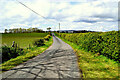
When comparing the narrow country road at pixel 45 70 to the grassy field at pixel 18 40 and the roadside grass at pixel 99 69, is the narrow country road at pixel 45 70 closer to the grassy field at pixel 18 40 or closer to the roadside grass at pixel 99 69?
the roadside grass at pixel 99 69

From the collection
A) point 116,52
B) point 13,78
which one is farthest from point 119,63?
point 13,78

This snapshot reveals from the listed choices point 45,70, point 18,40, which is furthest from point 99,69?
point 18,40

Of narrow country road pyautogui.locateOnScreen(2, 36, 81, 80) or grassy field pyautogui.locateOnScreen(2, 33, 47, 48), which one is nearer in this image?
narrow country road pyautogui.locateOnScreen(2, 36, 81, 80)

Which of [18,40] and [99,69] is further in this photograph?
[18,40]

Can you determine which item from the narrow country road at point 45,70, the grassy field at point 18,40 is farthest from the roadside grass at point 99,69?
the grassy field at point 18,40

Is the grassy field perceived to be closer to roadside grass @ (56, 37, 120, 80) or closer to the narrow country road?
the narrow country road

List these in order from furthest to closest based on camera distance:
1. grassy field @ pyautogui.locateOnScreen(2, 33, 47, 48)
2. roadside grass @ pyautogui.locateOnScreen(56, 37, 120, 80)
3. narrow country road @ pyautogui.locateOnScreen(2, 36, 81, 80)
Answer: grassy field @ pyautogui.locateOnScreen(2, 33, 47, 48)
roadside grass @ pyautogui.locateOnScreen(56, 37, 120, 80)
narrow country road @ pyautogui.locateOnScreen(2, 36, 81, 80)

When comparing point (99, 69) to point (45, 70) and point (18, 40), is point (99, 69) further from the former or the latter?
point (18, 40)

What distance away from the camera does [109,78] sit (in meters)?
4.46

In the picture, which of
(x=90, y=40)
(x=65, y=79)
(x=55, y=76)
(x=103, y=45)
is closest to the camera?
(x=65, y=79)

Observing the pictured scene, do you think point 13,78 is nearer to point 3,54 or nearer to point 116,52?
point 3,54

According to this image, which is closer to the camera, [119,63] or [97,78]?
[97,78]

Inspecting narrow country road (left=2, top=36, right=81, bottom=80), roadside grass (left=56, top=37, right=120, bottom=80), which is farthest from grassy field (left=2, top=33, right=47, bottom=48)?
roadside grass (left=56, top=37, right=120, bottom=80)

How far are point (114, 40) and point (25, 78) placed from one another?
6.04 meters
